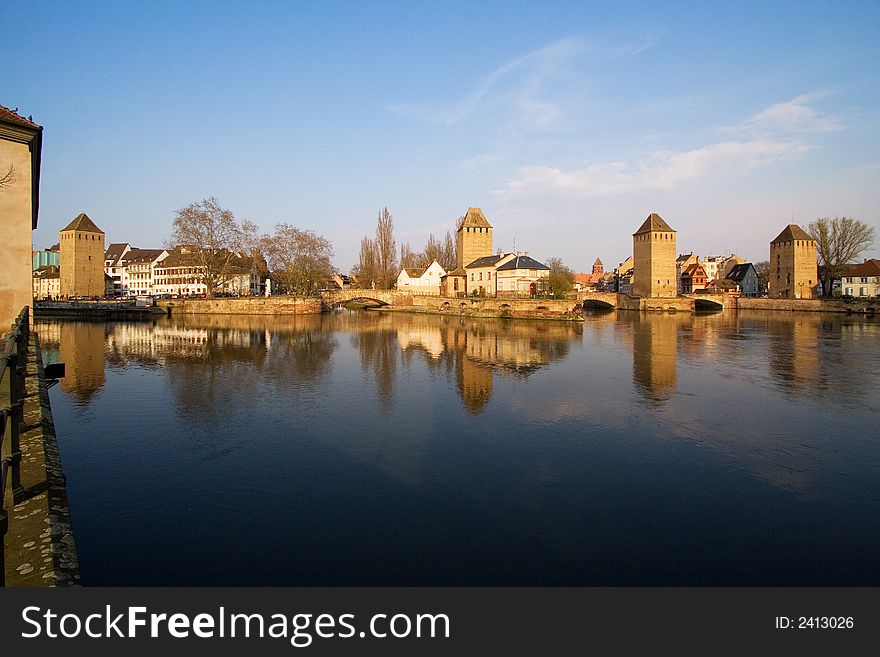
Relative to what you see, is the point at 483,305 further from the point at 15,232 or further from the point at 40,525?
the point at 40,525

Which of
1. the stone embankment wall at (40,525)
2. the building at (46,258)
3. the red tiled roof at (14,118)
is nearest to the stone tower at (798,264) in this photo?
the red tiled roof at (14,118)

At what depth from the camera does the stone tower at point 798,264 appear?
214ft

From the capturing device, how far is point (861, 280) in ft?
205

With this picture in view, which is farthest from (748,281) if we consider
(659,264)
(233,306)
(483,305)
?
(233,306)

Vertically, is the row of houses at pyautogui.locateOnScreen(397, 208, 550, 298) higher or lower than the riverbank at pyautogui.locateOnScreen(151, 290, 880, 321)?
higher

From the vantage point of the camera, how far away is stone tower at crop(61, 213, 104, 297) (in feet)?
206

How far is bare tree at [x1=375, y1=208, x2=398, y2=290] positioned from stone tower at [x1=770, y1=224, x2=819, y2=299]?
154 feet

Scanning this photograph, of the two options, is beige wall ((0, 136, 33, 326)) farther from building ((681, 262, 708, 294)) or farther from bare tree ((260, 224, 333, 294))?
Answer: building ((681, 262, 708, 294))

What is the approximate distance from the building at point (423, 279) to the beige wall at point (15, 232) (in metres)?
51.6

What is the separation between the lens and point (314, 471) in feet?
26.7

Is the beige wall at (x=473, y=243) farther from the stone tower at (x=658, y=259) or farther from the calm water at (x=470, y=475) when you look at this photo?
the calm water at (x=470, y=475)

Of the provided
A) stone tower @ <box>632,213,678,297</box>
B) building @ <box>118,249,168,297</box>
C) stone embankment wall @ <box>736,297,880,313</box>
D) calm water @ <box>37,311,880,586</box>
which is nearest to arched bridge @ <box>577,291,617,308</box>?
stone tower @ <box>632,213,678,297</box>

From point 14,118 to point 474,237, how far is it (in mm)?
53842
